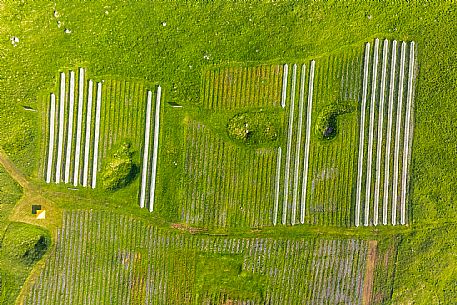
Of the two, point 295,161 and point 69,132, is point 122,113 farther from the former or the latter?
point 295,161

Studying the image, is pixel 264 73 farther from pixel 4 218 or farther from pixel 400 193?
pixel 4 218

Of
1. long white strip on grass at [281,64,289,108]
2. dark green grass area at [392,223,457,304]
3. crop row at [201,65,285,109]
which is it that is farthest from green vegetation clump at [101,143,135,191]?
dark green grass area at [392,223,457,304]

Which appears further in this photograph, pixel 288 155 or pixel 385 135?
pixel 385 135

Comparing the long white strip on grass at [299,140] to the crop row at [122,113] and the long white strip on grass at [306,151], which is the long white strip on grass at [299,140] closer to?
the long white strip on grass at [306,151]

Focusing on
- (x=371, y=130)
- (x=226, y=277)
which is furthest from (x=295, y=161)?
(x=226, y=277)

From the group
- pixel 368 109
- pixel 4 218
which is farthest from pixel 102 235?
pixel 368 109

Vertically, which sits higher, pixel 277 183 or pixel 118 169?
pixel 118 169

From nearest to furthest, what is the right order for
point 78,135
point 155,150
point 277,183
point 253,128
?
point 78,135 < point 155,150 < point 253,128 < point 277,183

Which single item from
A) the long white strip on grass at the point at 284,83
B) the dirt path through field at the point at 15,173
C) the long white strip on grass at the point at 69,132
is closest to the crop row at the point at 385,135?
the long white strip on grass at the point at 284,83
